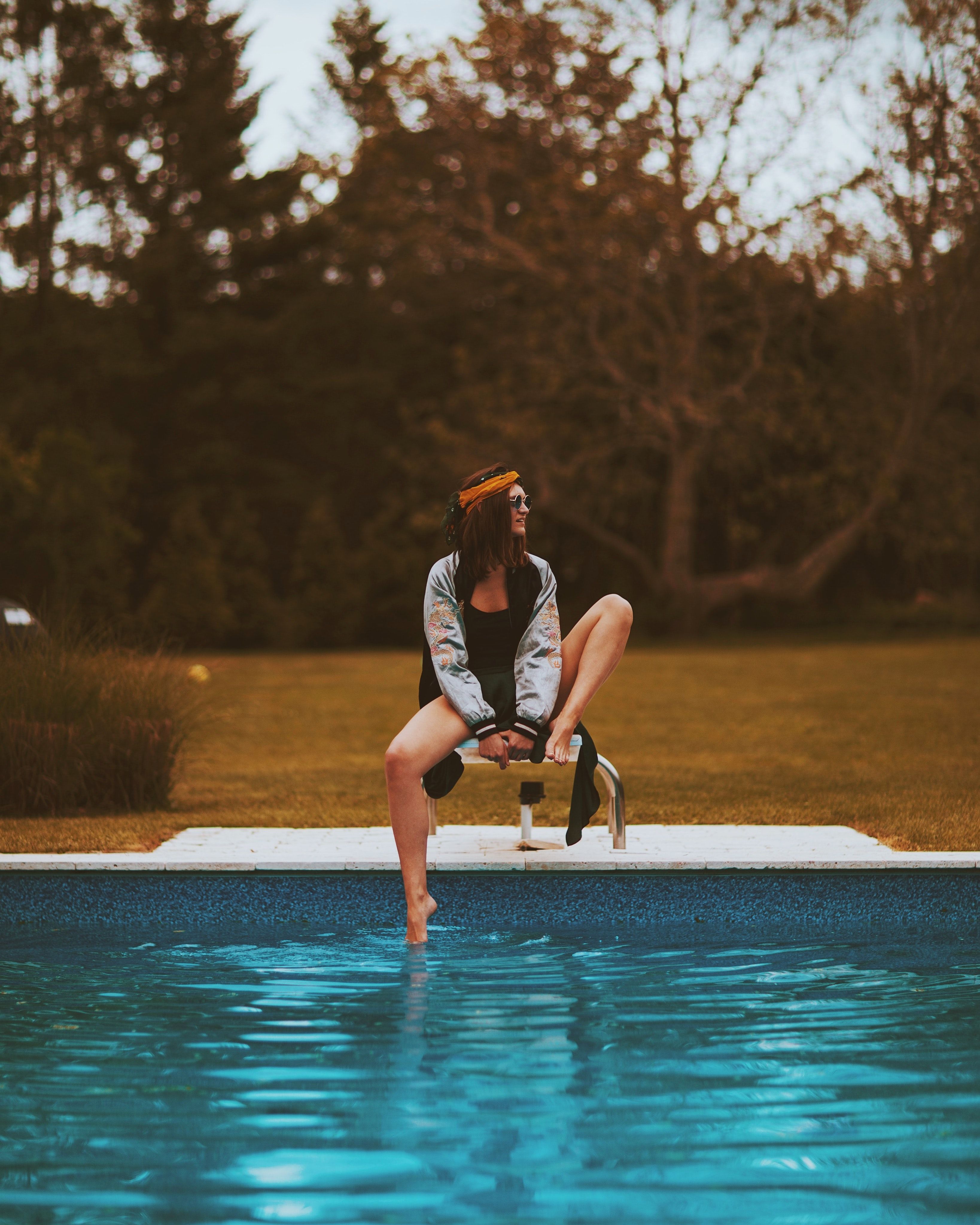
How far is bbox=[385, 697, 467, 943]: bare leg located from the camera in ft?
11.3

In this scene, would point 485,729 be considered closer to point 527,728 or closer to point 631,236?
point 527,728

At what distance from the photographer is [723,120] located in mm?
19219

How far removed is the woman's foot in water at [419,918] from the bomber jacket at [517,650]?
0.45m

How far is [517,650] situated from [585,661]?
191 mm

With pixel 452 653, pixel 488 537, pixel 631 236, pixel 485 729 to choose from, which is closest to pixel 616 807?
pixel 485 729

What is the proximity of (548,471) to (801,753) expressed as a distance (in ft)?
44.0

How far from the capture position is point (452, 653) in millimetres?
3660

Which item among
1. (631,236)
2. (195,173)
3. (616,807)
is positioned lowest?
(616,807)

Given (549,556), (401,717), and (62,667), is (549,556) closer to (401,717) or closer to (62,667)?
(401,717)

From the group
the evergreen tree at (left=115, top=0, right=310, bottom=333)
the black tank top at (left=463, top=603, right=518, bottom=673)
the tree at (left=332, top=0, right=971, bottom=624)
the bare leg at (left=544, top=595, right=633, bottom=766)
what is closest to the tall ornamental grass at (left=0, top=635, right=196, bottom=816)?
the black tank top at (left=463, top=603, right=518, bottom=673)

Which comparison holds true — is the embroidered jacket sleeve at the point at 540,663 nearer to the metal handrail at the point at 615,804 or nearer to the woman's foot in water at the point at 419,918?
the metal handrail at the point at 615,804

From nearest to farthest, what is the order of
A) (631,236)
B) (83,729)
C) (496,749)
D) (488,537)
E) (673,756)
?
(496,749) < (488,537) < (83,729) < (673,756) < (631,236)

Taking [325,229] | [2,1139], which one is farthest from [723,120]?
[2,1139]

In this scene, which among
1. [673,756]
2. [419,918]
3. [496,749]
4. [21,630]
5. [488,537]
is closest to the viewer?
[419,918]
